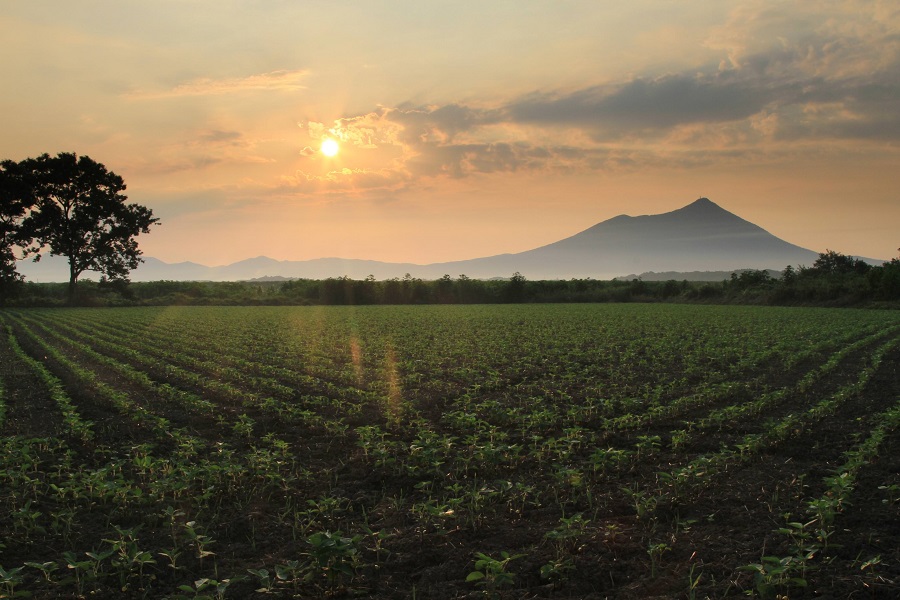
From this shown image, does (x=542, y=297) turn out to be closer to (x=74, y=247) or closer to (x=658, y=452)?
(x=74, y=247)

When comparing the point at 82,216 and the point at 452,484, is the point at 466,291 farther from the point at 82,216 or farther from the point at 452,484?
the point at 452,484

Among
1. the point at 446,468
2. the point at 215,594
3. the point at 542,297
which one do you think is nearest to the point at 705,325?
the point at 446,468

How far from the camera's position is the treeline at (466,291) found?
185 feet

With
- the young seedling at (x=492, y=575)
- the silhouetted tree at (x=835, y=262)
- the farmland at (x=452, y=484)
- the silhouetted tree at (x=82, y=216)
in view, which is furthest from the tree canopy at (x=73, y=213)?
the silhouetted tree at (x=835, y=262)

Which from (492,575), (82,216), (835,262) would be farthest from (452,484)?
(835,262)

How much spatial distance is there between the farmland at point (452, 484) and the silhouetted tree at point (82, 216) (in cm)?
4476

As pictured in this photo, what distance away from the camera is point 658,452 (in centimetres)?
759

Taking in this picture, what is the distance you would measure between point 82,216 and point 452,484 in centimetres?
5723

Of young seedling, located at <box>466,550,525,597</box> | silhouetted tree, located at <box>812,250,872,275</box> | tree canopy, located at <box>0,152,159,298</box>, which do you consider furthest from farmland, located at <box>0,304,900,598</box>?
silhouetted tree, located at <box>812,250,872,275</box>

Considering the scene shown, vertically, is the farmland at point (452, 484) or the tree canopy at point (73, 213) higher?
the tree canopy at point (73, 213)

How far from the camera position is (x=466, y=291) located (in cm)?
6994

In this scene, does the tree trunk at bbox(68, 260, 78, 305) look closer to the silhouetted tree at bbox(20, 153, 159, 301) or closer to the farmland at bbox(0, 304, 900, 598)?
the silhouetted tree at bbox(20, 153, 159, 301)

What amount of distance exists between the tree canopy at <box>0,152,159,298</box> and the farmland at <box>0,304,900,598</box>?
44.7m

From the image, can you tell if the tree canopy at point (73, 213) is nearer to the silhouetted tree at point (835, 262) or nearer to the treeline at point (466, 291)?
the treeline at point (466, 291)
